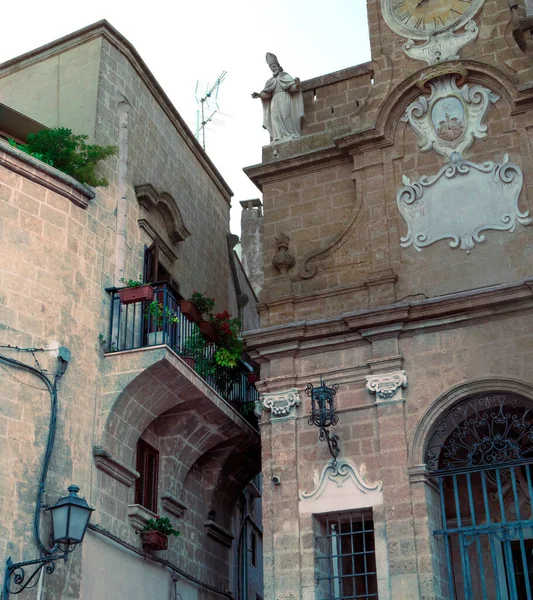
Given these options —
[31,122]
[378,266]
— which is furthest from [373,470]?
[31,122]

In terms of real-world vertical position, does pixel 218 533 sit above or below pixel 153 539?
above

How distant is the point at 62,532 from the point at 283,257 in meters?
5.34

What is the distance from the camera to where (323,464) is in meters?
12.8

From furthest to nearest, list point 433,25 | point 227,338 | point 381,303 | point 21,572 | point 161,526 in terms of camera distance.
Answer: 1. point 227,338
2. point 433,25
3. point 161,526
4. point 381,303
5. point 21,572

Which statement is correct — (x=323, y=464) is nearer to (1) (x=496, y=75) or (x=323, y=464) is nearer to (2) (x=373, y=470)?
(2) (x=373, y=470)

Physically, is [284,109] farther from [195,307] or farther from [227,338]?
[227,338]

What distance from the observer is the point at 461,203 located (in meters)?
13.7

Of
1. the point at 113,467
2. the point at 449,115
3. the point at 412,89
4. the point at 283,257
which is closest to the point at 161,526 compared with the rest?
the point at 113,467

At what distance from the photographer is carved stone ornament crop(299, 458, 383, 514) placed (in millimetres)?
12430

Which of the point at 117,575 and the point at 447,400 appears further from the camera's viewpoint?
the point at 117,575

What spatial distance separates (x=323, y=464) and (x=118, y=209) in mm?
4687

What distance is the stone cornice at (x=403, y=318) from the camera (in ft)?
41.3

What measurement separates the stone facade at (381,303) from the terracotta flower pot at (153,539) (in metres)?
1.55

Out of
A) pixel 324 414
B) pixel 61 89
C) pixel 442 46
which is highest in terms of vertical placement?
pixel 61 89
